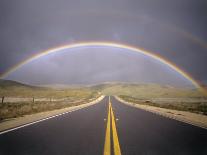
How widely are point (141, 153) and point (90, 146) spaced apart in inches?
71.9

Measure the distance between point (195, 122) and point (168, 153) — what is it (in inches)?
373

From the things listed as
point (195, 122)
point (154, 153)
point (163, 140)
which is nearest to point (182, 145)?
point (163, 140)

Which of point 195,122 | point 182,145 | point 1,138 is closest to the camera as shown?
point 182,145

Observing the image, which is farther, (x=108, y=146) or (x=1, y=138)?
(x=1, y=138)

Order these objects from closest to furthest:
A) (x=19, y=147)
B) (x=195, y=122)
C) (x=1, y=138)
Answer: (x=19, y=147)
(x=1, y=138)
(x=195, y=122)

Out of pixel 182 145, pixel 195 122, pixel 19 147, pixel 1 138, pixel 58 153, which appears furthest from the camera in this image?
pixel 195 122

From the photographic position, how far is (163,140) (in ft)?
31.0

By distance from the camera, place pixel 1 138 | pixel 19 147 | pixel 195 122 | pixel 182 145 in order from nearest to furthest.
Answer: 1. pixel 19 147
2. pixel 182 145
3. pixel 1 138
4. pixel 195 122

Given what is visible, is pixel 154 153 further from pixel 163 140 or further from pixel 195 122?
pixel 195 122

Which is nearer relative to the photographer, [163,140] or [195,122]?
[163,140]

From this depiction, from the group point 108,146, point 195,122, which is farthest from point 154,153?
point 195,122

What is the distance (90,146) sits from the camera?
26.7 feet

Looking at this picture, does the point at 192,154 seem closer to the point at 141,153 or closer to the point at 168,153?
the point at 168,153

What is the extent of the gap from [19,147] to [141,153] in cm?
392
